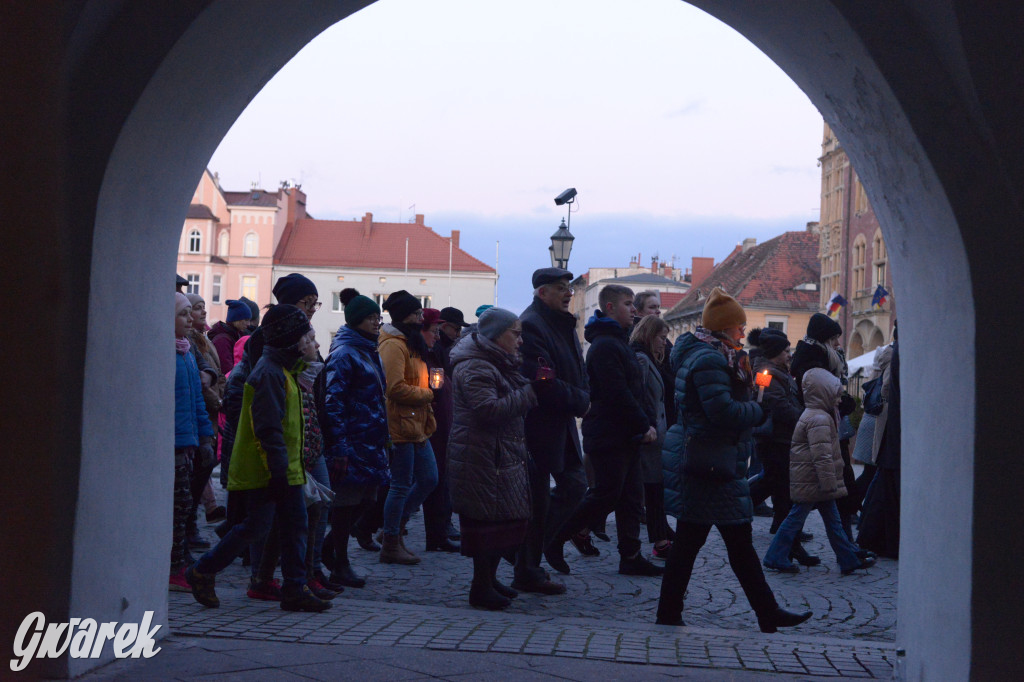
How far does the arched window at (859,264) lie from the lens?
166ft

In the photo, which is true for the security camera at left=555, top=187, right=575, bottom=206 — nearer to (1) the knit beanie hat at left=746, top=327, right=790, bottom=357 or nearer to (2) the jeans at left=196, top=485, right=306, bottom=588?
(1) the knit beanie hat at left=746, top=327, right=790, bottom=357

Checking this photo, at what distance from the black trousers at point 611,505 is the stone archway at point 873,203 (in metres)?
3.10

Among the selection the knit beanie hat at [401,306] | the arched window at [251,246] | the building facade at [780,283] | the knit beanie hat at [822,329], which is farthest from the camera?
the arched window at [251,246]

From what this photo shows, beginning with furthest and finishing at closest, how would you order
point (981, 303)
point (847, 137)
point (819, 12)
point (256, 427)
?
point (256, 427) < point (847, 137) < point (819, 12) < point (981, 303)

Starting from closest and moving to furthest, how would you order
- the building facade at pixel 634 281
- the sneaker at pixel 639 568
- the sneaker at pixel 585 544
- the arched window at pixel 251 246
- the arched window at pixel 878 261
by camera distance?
the sneaker at pixel 639 568 → the sneaker at pixel 585 544 → the arched window at pixel 878 261 → the arched window at pixel 251 246 → the building facade at pixel 634 281

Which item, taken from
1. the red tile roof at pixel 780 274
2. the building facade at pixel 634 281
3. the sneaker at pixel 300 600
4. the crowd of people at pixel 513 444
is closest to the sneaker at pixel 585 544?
the crowd of people at pixel 513 444

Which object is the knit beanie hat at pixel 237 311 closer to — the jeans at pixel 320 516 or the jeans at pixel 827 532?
the jeans at pixel 320 516

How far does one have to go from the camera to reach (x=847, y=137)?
5.14m

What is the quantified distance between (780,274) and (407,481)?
6010 centimetres

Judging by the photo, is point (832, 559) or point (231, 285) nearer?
point (832, 559)

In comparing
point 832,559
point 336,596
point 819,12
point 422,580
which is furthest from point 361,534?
point 819,12

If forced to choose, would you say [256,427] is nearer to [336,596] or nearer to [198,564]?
[198,564]

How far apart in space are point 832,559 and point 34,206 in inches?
318

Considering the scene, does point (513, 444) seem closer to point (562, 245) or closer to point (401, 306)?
point (401, 306)
